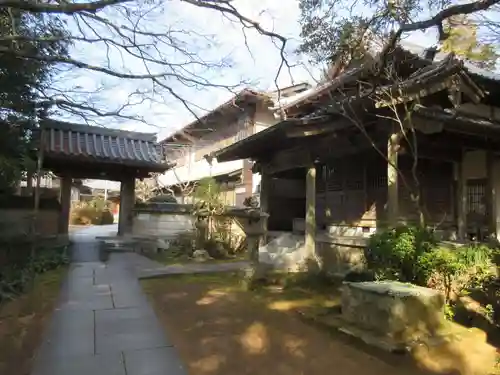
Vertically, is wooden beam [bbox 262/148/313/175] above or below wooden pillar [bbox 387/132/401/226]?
above

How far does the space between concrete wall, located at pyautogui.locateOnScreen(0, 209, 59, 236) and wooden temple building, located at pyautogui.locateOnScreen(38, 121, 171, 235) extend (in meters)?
0.28

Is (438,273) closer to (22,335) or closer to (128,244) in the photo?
(22,335)

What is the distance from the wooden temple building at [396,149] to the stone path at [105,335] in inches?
195

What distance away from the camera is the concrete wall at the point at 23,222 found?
36.8ft

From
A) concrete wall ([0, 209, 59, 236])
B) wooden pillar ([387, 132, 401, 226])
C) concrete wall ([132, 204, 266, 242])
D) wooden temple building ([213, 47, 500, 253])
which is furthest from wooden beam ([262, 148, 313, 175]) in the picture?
concrete wall ([0, 209, 59, 236])

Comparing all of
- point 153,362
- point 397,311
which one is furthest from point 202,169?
point 153,362

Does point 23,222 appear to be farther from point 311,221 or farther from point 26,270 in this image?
point 311,221

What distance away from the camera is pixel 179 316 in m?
6.31

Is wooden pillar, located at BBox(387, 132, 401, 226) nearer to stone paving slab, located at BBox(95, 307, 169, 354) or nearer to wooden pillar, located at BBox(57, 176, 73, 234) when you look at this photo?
stone paving slab, located at BBox(95, 307, 169, 354)

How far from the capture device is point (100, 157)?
13.0 meters

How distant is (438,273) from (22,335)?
6.14m

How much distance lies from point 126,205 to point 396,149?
9704mm

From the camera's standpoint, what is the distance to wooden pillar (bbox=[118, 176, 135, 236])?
47.4 ft

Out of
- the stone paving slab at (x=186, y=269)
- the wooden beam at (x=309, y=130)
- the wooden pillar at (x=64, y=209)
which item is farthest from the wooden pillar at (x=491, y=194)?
the wooden pillar at (x=64, y=209)
